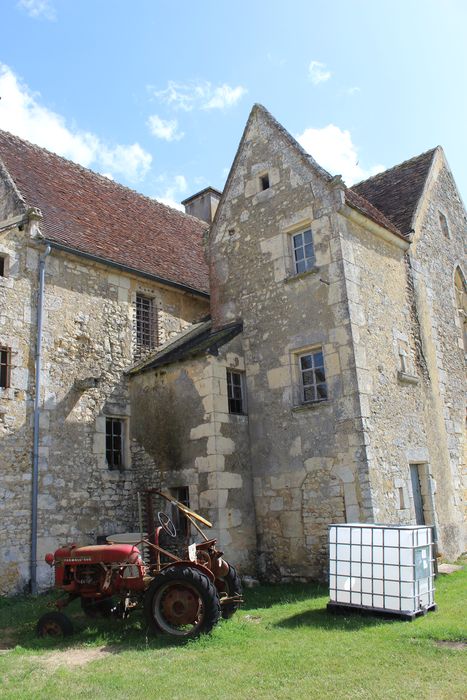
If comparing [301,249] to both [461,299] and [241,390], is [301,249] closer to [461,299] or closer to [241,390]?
[241,390]

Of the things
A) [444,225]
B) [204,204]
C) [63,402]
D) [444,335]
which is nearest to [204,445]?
[63,402]

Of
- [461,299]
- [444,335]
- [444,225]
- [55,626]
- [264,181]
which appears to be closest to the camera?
[55,626]

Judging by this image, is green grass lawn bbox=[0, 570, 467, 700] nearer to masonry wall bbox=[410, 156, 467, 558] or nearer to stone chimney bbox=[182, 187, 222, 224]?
masonry wall bbox=[410, 156, 467, 558]

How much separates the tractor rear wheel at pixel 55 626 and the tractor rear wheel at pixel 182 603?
1029mm

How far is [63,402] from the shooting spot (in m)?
11.1

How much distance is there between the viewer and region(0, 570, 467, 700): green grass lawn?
193 inches

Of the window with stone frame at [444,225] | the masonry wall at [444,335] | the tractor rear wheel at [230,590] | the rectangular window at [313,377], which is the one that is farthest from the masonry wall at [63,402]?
the window with stone frame at [444,225]

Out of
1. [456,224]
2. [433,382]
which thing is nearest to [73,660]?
[433,382]

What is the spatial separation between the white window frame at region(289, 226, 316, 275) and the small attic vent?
4.61 ft

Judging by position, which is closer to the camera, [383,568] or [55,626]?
[55,626]

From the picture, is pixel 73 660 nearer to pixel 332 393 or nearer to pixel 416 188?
pixel 332 393

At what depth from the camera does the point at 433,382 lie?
12.5 meters

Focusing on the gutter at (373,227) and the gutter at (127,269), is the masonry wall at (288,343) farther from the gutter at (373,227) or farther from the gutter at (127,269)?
the gutter at (127,269)

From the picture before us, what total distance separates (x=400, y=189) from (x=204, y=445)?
28.2ft
